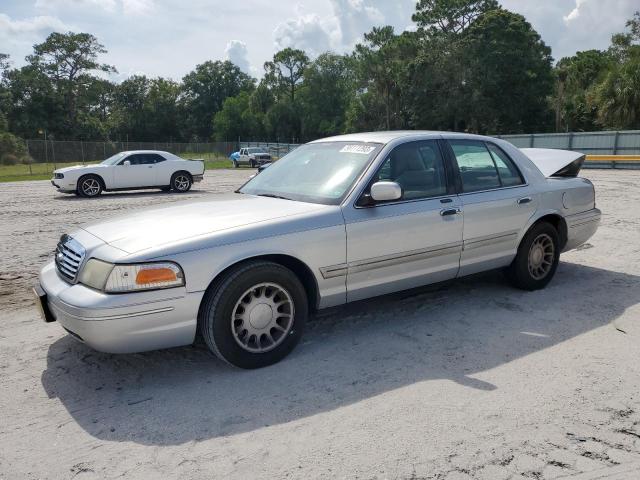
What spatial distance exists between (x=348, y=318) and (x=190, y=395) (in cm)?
175

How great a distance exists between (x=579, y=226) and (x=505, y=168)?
1.24 m

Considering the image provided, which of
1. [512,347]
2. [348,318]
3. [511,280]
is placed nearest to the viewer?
[512,347]

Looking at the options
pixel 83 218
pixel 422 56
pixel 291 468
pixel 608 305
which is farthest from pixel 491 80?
pixel 291 468

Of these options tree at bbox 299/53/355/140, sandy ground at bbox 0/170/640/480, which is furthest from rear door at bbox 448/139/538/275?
tree at bbox 299/53/355/140

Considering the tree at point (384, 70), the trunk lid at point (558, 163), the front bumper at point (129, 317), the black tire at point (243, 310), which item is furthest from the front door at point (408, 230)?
the tree at point (384, 70)

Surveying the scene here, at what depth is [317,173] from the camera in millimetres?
4547

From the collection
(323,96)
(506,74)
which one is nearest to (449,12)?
(506,74)

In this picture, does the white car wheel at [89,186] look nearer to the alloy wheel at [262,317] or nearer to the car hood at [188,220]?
the car hood at [188,220]

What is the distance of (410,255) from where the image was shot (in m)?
4.39

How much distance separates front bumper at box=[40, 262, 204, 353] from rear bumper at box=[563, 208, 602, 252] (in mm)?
4077

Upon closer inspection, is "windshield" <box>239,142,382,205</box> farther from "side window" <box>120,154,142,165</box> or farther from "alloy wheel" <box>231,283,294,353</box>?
"side window" <box>120,154,142,165</box>

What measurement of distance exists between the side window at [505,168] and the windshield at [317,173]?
1.41 meters

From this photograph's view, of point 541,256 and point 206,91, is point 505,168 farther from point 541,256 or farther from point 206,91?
point 206,91

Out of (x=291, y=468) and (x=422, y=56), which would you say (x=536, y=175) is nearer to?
(x=291, y=468)
